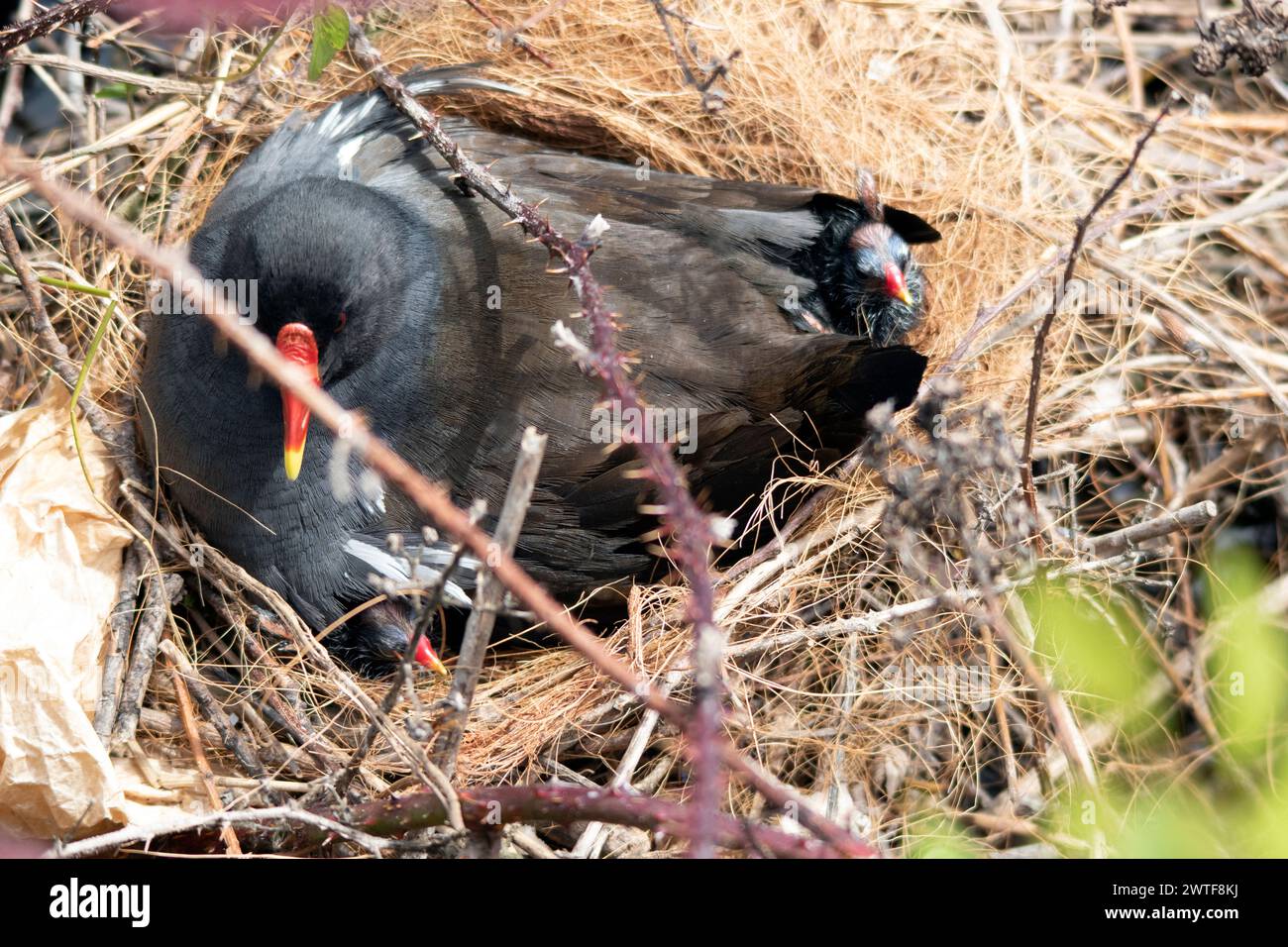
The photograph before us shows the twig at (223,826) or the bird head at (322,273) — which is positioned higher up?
the bird head at (322,273)

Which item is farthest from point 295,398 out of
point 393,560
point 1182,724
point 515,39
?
point 1182,724

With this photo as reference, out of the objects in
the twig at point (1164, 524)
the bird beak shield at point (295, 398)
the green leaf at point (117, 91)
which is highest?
the green leaf at point (117, 91)

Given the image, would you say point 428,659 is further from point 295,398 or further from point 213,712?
point 295,398

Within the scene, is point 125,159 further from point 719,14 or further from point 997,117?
point 997,117

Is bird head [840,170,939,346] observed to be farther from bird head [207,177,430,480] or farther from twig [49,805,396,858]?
twig [49,805,396,858]

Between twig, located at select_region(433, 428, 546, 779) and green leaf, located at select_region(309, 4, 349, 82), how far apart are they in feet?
3.76

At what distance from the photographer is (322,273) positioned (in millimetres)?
2455

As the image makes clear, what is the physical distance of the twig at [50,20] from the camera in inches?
89.9

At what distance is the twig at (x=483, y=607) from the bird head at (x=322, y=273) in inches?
33.5

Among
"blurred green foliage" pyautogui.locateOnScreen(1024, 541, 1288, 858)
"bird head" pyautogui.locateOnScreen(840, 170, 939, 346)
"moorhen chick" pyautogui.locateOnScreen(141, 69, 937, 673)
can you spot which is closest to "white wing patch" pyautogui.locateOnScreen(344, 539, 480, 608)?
"moorhen chick" pyautogui.locateOnScreen(141, 69, 937, 673)

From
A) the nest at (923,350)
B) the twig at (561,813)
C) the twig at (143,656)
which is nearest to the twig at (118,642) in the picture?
the twig at (143,656)

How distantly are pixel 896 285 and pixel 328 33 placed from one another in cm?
143

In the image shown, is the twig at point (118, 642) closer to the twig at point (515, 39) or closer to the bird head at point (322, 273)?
the bird head at point (322, 273)

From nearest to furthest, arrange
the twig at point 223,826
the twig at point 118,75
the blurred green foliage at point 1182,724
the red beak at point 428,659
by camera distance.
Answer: the blurred green foliage at point 1182,724 → the twig at point 223,826 → the red beak at point 428,659 → the twig at point 118,75
